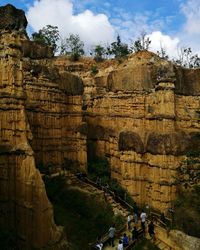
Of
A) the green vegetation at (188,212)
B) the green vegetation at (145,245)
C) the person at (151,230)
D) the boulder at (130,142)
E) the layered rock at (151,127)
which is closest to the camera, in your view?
the green vegetation at (145,245)

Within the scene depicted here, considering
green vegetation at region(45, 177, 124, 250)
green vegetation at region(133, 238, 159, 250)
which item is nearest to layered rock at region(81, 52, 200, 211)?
green vegetation at region(45, 177, 124, 250)

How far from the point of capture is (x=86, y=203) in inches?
809

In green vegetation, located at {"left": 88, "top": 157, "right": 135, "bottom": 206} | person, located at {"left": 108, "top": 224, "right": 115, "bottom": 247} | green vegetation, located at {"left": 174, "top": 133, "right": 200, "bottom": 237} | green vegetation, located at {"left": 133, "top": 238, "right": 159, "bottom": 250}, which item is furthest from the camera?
green vegetation, located at {"left": 88, "top": 157, "right": 135, "bottom": 206}

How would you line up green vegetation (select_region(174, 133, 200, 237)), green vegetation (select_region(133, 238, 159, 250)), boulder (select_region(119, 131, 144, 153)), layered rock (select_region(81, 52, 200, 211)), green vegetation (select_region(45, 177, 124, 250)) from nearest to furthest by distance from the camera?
green vegetation (select_region(133, 238, 159, 250)) → green vegetation (select_region(45, 177, 124, 250)) → green vegetation (select_region(174, 133, 200, 237)) → layered rock (select_region(81, 52, 200, 211)) → boulder (select_region(119, 131, 144, 153))

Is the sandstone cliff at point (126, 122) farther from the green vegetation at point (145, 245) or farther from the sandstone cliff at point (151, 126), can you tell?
the green vegetation at point (145, 245)

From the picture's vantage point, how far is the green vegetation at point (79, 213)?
1680 cm

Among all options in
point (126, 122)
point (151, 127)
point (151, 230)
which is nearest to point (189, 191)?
point (151, 127)

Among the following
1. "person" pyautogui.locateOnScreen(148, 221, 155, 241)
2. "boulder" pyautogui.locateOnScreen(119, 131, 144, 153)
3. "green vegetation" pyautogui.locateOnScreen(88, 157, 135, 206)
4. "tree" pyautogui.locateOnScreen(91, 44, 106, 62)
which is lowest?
"person" pyautogui.locateOnScreen(148, 221, 155, 241)

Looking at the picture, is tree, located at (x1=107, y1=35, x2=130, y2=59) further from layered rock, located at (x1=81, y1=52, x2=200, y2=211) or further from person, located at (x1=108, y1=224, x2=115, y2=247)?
person, located at (x1=108, y1=224, x2=115, y2=247)

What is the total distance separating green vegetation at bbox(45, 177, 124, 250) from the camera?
55.1 feet

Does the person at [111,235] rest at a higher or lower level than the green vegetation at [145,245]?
higher

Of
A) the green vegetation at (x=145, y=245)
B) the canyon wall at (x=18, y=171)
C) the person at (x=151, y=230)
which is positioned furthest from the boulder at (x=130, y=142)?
the canyon wall at (x=18, y=171)

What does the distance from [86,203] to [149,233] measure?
15.6 feet

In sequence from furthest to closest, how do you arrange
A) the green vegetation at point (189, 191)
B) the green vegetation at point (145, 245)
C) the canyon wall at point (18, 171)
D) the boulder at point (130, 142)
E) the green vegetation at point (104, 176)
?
1. the boulder at point (130, 142)
2. the green vegetation at point (104, 176)
3. the green vegetation at point (189, 191)
4. the green vegetation at point (145, 245)
5. the canyon wall at point (18, 171)
